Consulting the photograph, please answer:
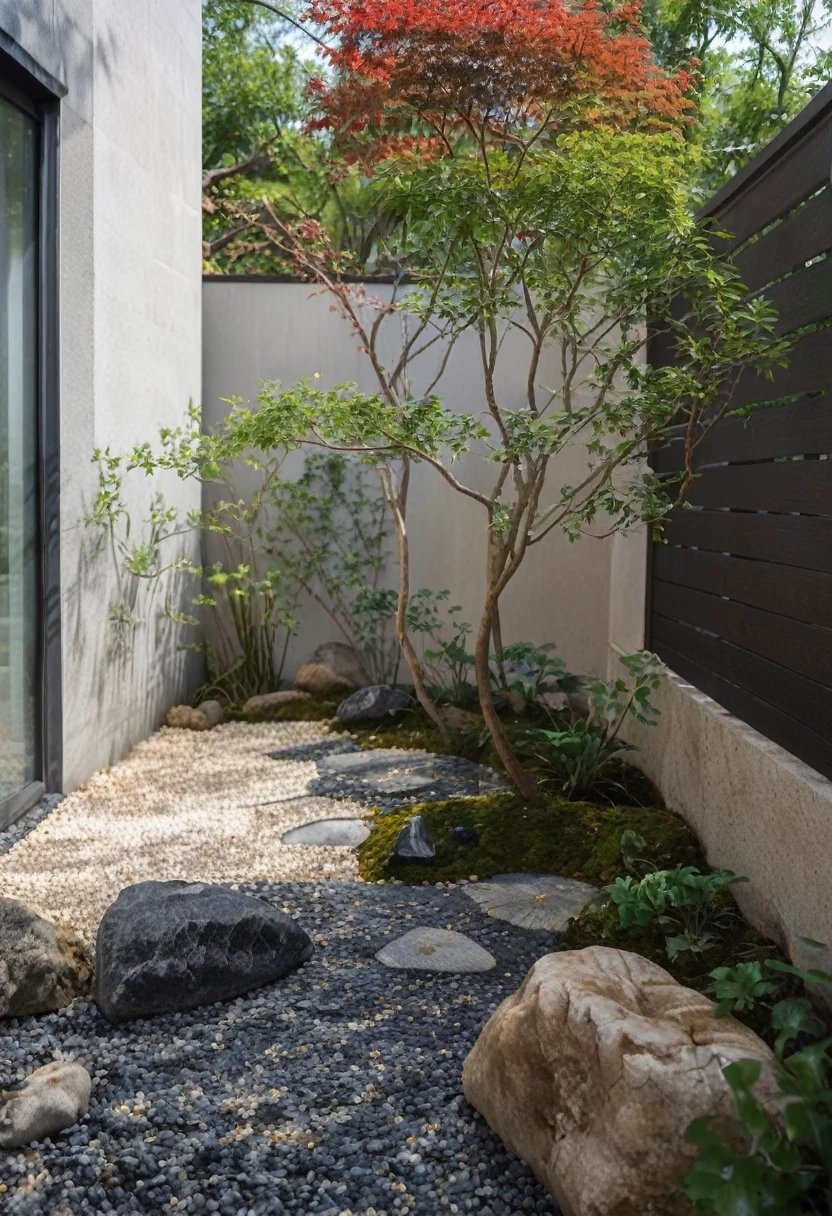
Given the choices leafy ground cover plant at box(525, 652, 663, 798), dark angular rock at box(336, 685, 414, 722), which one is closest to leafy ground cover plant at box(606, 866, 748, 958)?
leafy ground cover plant at box(525, 652, 663, 798)

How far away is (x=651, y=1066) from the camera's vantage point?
5.57 ft

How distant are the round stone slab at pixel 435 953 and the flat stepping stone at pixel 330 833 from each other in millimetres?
810

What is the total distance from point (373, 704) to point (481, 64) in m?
2.86

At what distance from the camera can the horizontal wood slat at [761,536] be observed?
247 centimetres

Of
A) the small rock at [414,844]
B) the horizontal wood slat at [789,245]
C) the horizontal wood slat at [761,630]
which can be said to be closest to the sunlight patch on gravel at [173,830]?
the small rock at [414,844]

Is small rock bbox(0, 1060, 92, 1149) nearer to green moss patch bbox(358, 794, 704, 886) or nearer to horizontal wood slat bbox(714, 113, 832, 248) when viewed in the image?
green moss patch bbox(358, 794, 704, 886)

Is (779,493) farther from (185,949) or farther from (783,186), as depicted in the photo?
(185,949)

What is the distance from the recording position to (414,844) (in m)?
3.23

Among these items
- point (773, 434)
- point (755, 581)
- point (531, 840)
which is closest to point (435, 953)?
point (531, 840)

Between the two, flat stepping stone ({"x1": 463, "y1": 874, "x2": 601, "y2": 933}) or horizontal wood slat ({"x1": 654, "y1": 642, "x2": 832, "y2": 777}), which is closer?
horizontal wood slat ({"x1": 654, "y1": 642, "x2": 832, "y2": 777})

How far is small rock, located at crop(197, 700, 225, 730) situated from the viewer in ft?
17.5

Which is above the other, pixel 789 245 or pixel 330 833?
pixel 789 245

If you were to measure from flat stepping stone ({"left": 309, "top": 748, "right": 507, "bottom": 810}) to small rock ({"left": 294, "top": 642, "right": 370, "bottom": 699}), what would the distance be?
101cm

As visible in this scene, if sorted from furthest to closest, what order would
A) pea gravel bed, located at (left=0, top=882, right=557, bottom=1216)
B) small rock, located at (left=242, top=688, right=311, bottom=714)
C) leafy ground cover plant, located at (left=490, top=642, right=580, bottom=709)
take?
small rock, located at (left=242, top=688, right=311, bottom=714), leafy ground cover plant, located at (left=490, top=642, right=580, bottom=709), pea gravel bed, located at (left=0, top=882, right=557, bottom=1216)
